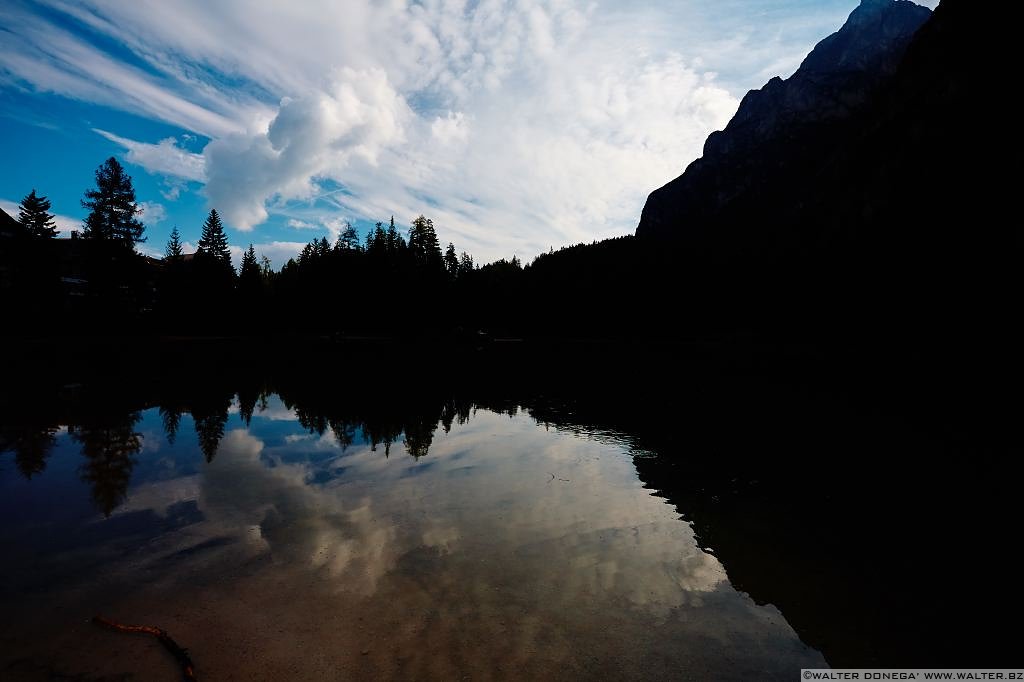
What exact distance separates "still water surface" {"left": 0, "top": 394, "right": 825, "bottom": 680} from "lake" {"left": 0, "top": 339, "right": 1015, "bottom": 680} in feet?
0.13

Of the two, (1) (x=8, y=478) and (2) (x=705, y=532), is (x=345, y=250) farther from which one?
(2) (x=705, y=532)

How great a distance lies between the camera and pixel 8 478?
10906mm

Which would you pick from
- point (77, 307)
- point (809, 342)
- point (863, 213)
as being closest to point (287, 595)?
point (77, 307)

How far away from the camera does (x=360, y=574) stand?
7.30 m

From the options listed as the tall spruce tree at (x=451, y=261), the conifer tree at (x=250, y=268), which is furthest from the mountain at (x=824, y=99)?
the conifer tree at (x=250, y=268)

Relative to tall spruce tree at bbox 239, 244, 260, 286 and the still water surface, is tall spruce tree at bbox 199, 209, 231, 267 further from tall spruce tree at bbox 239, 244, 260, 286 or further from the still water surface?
the still water surface

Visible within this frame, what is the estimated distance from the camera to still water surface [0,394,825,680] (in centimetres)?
543

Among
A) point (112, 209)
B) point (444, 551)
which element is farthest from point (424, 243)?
point (444, 551)

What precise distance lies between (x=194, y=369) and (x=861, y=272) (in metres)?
102

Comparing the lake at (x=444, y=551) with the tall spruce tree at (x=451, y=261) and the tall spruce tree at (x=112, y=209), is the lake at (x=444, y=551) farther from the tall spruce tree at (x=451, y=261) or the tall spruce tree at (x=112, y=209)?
the tall spruce tree at (x=451, y=261)

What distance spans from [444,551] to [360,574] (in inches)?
58.2

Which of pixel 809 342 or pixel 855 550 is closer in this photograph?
pixel 855 550

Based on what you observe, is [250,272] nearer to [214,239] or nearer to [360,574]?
[214,239]

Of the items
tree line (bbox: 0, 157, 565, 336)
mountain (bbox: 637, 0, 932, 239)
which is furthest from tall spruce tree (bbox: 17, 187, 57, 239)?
mountain (bbox: 637, 0, 932, 239)
